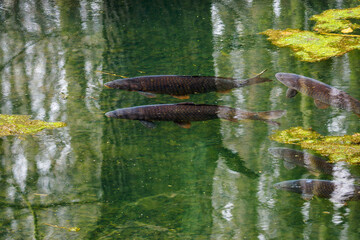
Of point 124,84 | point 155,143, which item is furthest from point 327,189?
point 124,84

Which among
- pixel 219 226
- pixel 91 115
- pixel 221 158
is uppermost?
pixel 91 115

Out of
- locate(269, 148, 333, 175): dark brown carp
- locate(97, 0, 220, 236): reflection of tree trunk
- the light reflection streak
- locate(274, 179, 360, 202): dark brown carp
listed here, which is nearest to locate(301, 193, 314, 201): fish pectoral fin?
locate(274, 179, 360, 202): dark brown carp

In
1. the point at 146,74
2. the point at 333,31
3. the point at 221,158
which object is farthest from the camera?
the point at 333,31

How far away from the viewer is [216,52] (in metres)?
4.66

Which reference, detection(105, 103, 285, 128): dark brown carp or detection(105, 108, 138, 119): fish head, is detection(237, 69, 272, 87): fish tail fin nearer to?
detection(105, 103, 285, 128): dark brown carp

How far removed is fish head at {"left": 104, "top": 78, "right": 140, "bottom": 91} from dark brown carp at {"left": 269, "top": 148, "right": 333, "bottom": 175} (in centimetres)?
139

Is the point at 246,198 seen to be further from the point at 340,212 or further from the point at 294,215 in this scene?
the point at 340,212

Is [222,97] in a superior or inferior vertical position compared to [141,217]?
superior

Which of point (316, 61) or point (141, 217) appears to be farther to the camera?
point (316, 61)

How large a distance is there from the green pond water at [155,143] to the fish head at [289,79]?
0.25ft

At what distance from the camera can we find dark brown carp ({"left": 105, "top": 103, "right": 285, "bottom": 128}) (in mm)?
3342

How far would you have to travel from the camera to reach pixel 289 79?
3809mm

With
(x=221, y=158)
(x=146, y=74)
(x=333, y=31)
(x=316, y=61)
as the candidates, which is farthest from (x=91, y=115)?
(x=333, y=31)

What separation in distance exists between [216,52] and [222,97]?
1048 mm
